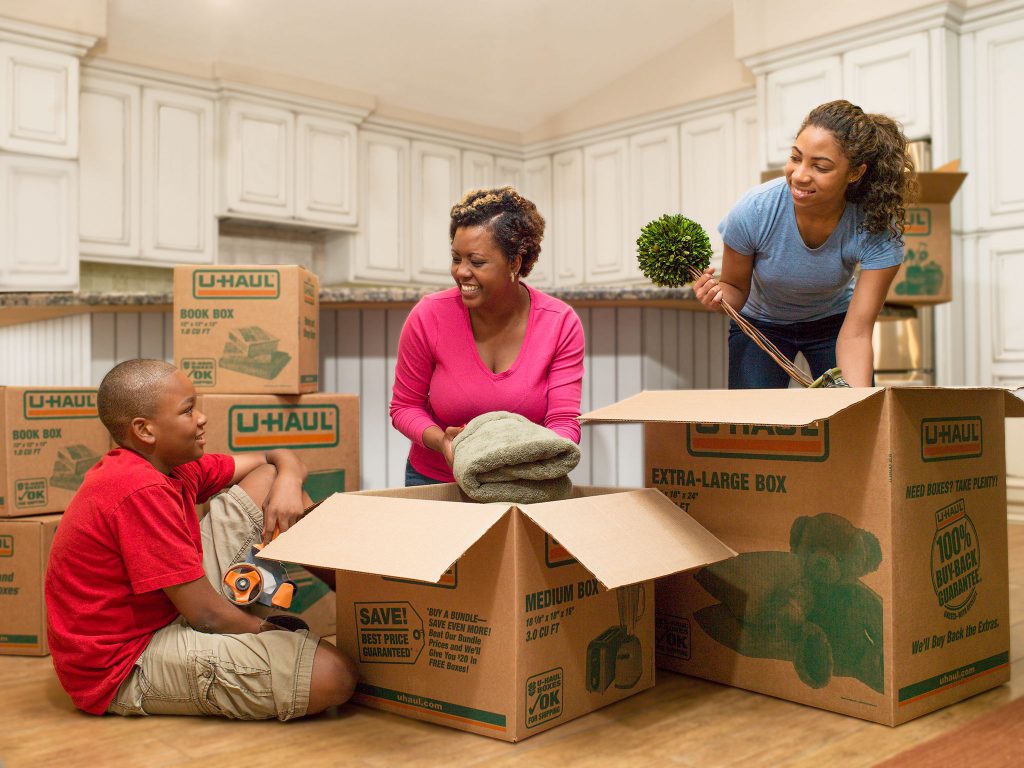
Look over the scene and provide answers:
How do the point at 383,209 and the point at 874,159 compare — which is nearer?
the point at 874,159

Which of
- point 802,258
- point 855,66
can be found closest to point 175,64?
point 855,66

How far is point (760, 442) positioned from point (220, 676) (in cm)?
90

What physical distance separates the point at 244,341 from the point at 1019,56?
376 centimetres

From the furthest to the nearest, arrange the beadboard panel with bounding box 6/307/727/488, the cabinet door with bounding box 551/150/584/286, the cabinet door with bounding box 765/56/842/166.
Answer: the cabinet door with bounding box 551/150/584/286
the cabinet door with bounding box 765/56/842/166
the beadboard panel with bounding box 6/307/727/488

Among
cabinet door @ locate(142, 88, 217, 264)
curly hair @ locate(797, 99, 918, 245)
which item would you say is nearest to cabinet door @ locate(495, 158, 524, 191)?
cabinet door @ locate(142, 88, 217, 264)

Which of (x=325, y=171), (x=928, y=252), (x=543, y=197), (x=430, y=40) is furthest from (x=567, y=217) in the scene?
(x=928, y=252)

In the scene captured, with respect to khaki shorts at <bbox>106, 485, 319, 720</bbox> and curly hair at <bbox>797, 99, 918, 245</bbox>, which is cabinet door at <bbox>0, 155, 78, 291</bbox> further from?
curly hair at <bbox>797, 99, 918, 245</bbox>

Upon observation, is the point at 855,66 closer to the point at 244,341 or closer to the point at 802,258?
the point at 802,258

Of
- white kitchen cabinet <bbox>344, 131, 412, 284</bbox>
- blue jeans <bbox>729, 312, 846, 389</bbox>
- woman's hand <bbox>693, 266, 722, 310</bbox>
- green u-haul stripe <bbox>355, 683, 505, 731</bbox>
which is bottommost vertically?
green u-haul stripe <bbox>355, 683, 505, 731</bbox>

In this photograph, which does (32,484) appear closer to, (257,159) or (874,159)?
(874,159)

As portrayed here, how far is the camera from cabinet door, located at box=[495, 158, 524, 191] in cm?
636

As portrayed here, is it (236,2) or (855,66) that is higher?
(236,2)

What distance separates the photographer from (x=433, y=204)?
19.7ft

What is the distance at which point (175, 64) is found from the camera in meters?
4.94
